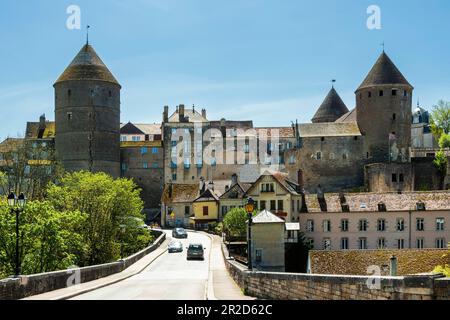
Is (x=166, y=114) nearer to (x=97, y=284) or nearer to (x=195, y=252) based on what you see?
(x=195, y=252)

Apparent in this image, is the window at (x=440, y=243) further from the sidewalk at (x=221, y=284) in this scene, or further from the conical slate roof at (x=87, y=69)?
the conical slate roof at (x=87, y=69)

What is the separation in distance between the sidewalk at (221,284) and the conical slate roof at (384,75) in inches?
1858

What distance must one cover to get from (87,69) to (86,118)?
6.26 m

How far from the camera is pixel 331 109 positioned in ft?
363

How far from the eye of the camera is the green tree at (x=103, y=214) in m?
51.1

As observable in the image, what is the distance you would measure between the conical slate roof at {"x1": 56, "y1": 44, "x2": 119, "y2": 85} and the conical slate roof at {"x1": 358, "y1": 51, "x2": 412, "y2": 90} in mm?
32001

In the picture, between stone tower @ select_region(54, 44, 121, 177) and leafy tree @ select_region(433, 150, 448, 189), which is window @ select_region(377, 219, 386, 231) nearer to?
leafy tree @ select_region(433, 150, 448, 189)

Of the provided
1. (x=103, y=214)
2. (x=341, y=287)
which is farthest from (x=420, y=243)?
(x=341, y=287)

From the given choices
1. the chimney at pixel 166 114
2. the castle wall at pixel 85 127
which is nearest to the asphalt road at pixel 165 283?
the castle wall at pixel 85 127

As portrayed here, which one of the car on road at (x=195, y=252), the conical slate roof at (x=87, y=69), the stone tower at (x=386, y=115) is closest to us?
the car on road at (x=195, y=252)

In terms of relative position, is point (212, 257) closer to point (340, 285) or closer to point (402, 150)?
point (340, 285)

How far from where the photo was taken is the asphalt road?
21844 mm

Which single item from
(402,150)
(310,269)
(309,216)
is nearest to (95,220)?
(310,269)
